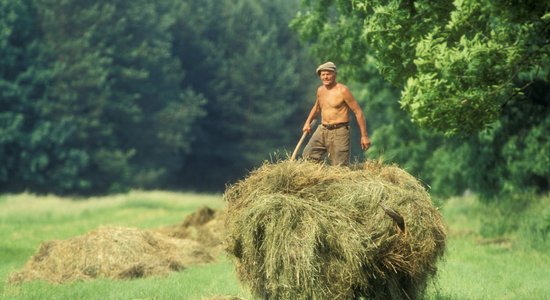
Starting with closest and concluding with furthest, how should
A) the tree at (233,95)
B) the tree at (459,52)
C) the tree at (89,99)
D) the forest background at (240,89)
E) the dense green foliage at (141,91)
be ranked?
the tree at (459,52), the forest background at (240,89), the tree at (89,99), the dense green foliage at (141,91), the tree at (233,95)

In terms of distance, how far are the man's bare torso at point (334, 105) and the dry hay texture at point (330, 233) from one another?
1206 millimetres

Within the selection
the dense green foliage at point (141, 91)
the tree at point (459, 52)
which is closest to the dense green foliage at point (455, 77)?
the tree at point (459, 52)

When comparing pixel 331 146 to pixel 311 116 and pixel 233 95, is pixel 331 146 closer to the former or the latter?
pixel 311 116

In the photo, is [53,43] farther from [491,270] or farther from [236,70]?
[491,270]

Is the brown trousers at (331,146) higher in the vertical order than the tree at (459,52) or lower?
lower

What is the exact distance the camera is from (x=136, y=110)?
66688 mm

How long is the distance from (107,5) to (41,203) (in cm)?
2782

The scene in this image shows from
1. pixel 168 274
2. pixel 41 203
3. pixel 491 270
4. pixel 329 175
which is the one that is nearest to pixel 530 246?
pixel 491 270

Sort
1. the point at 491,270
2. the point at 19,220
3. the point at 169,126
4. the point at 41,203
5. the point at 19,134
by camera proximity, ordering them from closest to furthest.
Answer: the point at 491,270 → the point at 19,220 → the point at 41,203 → the point at 19,134 → the point at 169,126

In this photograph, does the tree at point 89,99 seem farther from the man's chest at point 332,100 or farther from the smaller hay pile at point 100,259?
the man's chest at point 332,100

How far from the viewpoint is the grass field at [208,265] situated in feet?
50.2

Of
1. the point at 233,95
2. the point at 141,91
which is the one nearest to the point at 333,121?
the point at 141,91

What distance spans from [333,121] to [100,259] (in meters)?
6.06

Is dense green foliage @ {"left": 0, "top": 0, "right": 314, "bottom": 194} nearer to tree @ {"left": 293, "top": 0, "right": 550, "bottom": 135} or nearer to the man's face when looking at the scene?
tree @ {"left": 293, "top": 0, "right": 550, "bottom": 135}
